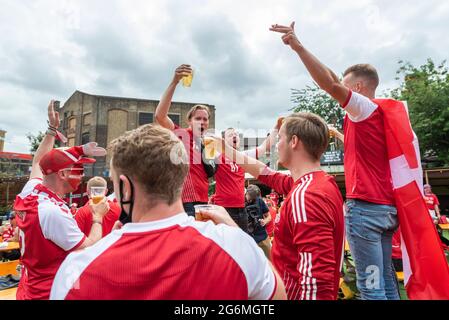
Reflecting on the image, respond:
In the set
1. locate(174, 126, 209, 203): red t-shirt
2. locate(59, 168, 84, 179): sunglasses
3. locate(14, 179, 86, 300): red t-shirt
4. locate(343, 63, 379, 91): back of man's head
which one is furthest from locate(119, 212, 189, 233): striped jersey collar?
locate(174, 126, 209, 203): red t-shirt

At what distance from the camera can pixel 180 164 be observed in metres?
1.28

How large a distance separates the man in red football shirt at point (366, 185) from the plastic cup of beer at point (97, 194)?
2.17 metres

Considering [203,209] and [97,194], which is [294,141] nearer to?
[203,209]

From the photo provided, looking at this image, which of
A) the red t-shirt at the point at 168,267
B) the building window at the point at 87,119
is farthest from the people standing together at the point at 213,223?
the building window at the point at 87,119

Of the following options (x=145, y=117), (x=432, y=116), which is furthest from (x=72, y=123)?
(x=432, y=116)

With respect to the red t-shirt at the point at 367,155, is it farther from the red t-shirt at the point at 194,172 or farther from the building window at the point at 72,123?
the building window at the point at 72,123

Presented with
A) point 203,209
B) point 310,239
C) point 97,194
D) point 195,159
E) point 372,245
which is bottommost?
point 372,245

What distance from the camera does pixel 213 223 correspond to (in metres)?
1.31

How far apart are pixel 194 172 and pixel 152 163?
259 cm
